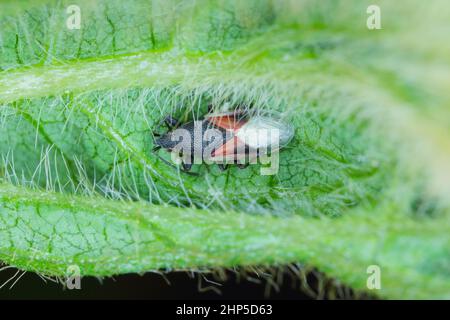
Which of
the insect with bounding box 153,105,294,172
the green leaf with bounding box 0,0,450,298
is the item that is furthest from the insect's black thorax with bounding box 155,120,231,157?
the green leaf with bounding box 0,0,450,298

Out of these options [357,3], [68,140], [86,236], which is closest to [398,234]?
[357,3]

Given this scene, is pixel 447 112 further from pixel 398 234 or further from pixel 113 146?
pixel 113 146

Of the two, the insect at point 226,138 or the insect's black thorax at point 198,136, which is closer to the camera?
the insect at point 226,138

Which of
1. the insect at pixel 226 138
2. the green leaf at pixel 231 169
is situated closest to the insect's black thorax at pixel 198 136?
the insect at pixel 226 138

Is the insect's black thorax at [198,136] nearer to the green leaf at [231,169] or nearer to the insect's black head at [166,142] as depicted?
the insect's black head at [166,142]

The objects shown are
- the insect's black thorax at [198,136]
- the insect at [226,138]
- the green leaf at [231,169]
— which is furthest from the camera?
the insect's black thorax at [198,136]

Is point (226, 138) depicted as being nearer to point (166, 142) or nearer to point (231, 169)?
point (231, 169)
